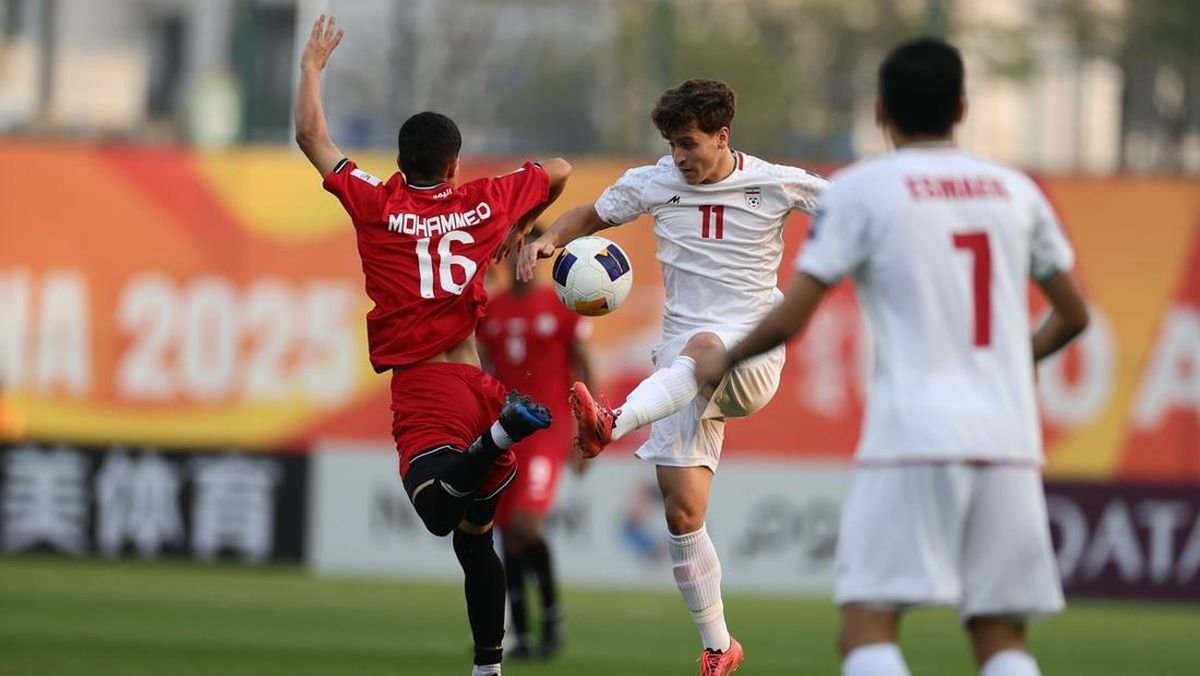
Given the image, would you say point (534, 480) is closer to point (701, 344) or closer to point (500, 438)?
point (701, 344)

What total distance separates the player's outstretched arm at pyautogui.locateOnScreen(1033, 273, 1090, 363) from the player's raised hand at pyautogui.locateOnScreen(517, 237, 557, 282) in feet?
8.70

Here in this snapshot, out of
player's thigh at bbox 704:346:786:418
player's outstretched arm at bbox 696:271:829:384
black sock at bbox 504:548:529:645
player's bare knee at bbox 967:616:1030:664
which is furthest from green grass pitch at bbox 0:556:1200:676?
player's bare knee at bbox 967:616:1030:664

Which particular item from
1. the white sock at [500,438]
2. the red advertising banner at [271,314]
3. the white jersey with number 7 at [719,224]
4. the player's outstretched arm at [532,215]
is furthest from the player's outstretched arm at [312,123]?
the red advertising banner at [271,314]

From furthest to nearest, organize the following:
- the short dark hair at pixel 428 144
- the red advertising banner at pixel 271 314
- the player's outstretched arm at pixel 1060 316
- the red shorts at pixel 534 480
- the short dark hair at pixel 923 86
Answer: the red advertising banner at pixel 271 314
the red shorts at pixel 534 480
the short dark hair at pixel 428 144
the player's outstretched arm at pixel 1060 316
the short dark hair at pixel 923 86

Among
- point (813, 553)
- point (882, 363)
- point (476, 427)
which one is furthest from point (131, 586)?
point (882, 363)

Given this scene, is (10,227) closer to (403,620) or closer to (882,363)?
(403,620)

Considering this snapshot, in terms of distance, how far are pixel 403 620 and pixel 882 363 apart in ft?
34.5

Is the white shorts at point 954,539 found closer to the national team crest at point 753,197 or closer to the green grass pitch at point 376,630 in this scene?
the national team crest at point 753,197

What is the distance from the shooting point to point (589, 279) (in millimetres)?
8992

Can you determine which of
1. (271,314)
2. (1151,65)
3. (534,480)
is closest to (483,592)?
(534,480)

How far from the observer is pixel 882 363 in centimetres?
598

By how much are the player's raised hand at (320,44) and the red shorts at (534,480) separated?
4779mm

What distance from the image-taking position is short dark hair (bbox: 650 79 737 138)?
8.60 meters

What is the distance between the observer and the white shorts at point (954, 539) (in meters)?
5.83
